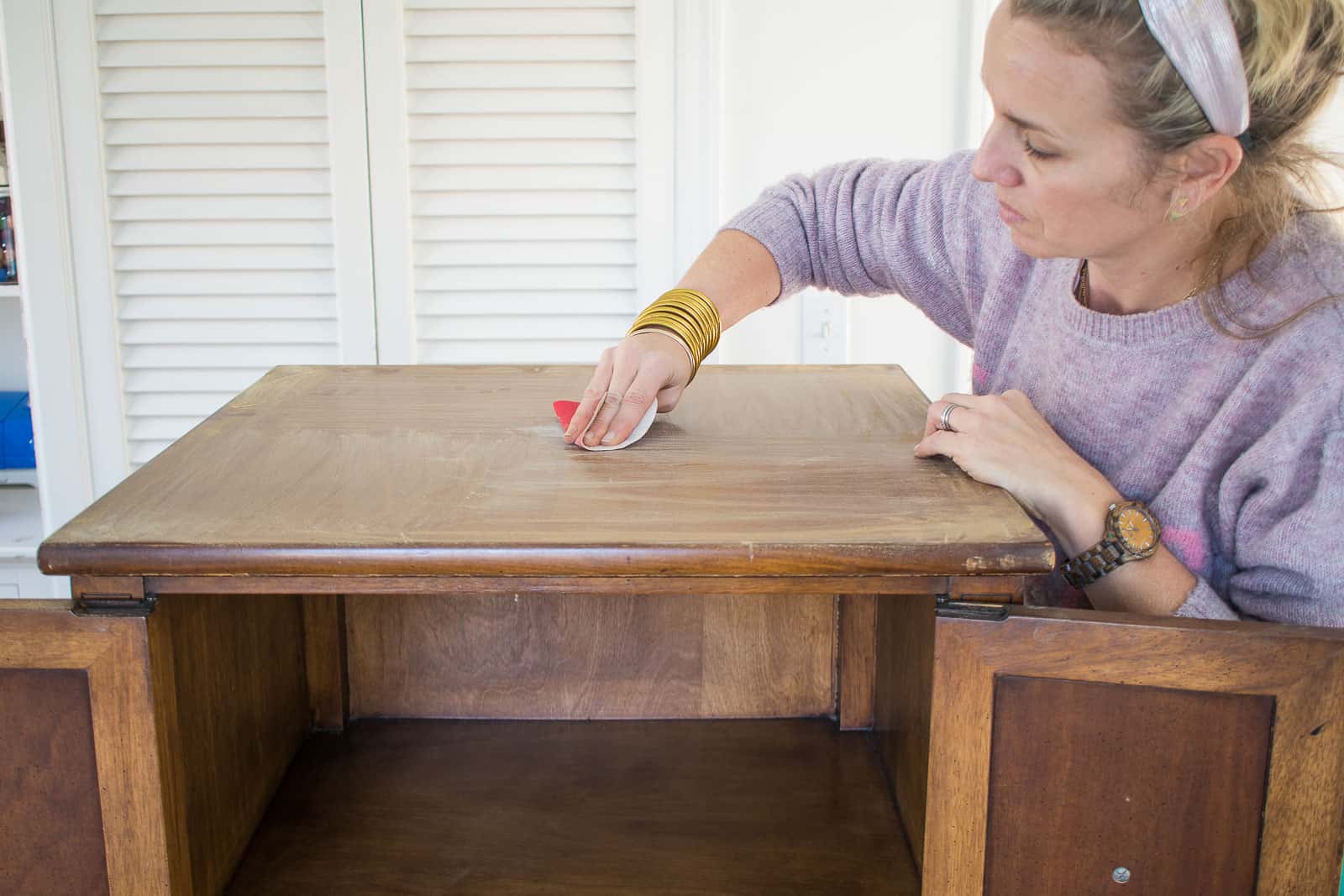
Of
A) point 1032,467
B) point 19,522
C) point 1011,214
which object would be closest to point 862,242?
point 1011,214

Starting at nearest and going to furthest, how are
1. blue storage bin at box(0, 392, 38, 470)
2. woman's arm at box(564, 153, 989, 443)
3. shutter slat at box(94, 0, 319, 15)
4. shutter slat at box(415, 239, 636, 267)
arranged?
woman's arm at box(564, 153, 989, 443) → shutter slat at box(94, 0, 319, 15) → shutter slat at box(415, 239, 636, 267) → blue storage bin at box(0, 392, 38, 470)

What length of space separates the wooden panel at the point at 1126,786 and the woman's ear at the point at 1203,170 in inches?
15.0

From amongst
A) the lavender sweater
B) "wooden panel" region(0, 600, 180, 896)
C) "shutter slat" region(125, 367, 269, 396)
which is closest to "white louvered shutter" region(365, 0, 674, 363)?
"shutter slat" region(125, 367, 269, 396)

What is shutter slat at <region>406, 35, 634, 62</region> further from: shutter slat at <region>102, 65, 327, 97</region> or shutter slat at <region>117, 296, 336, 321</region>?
shutter slat at <region>117, 296, 336, 321</region>

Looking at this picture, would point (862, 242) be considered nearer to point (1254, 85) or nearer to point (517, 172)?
point (1254, 85)

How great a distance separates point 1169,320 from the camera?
98 cm

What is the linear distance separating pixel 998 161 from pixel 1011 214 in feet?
0.16

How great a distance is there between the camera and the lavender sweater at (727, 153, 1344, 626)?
33.9 inches

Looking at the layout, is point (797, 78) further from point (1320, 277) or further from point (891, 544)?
point (891, 544)

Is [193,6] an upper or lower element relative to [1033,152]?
upper

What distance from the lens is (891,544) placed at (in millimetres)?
737

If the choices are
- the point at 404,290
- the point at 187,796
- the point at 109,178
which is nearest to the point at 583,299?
the point at 404,290

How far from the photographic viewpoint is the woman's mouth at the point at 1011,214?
95cm

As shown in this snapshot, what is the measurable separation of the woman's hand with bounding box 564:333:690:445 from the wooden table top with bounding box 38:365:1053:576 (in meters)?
0.02
